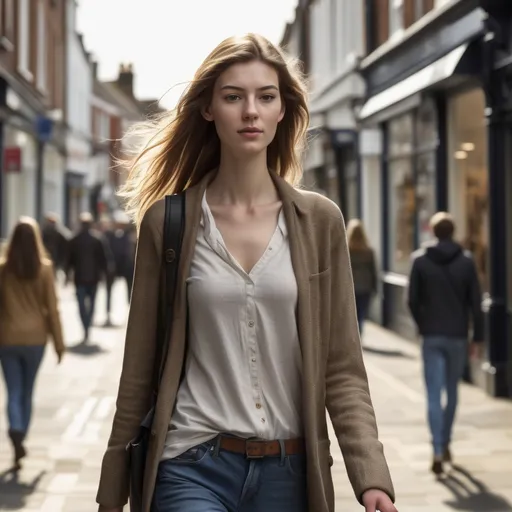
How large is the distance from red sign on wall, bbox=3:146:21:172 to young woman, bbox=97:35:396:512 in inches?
757

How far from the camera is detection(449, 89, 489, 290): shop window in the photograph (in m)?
13.8

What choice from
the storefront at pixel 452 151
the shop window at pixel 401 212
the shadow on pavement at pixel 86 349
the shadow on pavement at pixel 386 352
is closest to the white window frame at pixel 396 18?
the storefront at pixel 452 151

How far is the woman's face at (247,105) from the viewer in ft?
10.0

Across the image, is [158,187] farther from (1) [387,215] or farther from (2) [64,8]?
(2) [64,8]

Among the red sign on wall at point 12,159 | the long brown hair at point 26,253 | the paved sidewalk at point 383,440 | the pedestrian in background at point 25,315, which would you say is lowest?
the paved sidewalk at point 383,440

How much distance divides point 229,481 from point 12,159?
19.7m

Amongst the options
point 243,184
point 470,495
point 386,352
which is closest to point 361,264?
point 386,352

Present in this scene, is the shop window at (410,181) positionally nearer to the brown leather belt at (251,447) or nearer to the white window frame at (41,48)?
the brown leather belt at (251,447)

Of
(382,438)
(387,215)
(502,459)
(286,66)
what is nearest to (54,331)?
(382,438)

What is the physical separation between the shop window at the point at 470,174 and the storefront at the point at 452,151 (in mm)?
12

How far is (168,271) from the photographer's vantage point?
3037mm

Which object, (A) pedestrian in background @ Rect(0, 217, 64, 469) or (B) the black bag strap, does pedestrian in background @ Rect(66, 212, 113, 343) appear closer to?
(A) pedestrian in background @ Rect(0, 217, 64, 469)

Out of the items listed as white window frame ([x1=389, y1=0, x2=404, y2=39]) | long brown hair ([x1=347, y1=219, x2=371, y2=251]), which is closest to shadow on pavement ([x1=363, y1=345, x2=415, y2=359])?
long brown hair ([x1=347, y1=219, x2=371, y2=251])

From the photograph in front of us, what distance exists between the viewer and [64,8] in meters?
40.8
